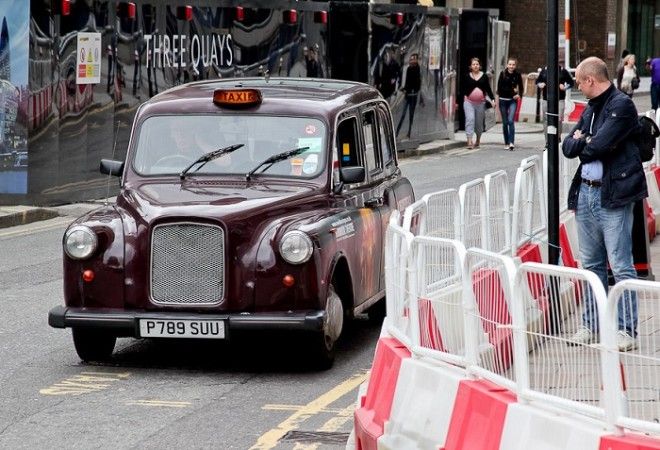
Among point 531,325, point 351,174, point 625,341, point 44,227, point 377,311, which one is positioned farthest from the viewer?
point 44,227

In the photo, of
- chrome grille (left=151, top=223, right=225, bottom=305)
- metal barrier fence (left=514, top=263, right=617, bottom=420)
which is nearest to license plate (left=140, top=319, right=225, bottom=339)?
chrome grille (left=151, top=223, right=225, bottom=305)

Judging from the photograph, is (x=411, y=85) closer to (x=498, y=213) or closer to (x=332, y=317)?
(x=498, y=213)

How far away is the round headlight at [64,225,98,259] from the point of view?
9.54 m

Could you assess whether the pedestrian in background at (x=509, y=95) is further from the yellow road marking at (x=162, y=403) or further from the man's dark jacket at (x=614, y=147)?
the yellow road marking at (x=162, y=403)

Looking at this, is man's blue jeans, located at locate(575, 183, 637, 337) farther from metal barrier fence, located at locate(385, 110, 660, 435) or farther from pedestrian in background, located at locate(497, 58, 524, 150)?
pedestrian in background, located at locate(497, 58, 524, 150)

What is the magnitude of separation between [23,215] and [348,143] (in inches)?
340

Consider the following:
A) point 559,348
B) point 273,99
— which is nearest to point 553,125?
point 273,99

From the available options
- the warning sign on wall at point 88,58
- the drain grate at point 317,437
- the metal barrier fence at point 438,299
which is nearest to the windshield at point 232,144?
the drain grate at point 317,437

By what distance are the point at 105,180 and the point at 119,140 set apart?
0.79m

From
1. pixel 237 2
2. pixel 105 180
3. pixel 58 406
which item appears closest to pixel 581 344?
pixel 58 406

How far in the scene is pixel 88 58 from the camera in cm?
2042

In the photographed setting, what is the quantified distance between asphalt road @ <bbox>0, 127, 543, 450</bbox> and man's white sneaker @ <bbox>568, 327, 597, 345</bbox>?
243 centimetres

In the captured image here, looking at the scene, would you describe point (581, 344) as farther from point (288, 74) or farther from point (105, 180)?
point (288, 74)

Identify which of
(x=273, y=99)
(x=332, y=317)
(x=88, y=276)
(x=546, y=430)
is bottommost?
(x=332, y=317)
